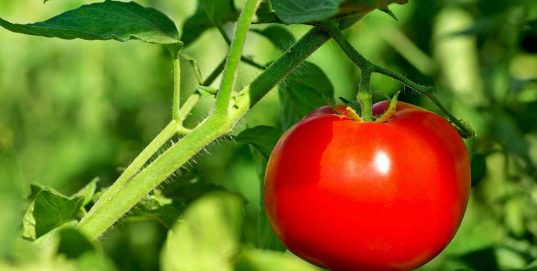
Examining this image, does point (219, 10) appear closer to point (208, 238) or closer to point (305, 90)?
point (305, 90)

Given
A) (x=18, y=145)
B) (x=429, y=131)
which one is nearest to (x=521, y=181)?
(x=429, y=131)

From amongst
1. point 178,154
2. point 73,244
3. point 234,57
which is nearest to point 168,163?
point 178,154

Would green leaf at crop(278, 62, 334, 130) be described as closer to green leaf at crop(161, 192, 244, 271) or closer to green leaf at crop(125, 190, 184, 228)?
green leaf at crop(125, 190, 184, 228)

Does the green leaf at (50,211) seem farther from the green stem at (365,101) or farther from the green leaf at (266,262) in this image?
the green leaf at (266,262)

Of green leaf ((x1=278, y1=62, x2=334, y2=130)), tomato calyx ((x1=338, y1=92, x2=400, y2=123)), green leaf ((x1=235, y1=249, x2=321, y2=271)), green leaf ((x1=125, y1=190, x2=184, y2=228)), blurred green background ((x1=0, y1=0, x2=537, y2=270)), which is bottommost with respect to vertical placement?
blurred green background ((x1=0, y1=0, x2=537, y2=270))

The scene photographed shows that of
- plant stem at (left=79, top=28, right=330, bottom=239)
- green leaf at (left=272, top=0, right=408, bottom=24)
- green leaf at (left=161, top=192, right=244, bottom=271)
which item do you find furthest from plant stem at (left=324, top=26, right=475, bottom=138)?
green leaf at (left=161, top=192, right=244, bottom=271)

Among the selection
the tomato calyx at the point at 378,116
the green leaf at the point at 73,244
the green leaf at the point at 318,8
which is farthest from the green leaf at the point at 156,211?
the green leaf at the point at 73,244
